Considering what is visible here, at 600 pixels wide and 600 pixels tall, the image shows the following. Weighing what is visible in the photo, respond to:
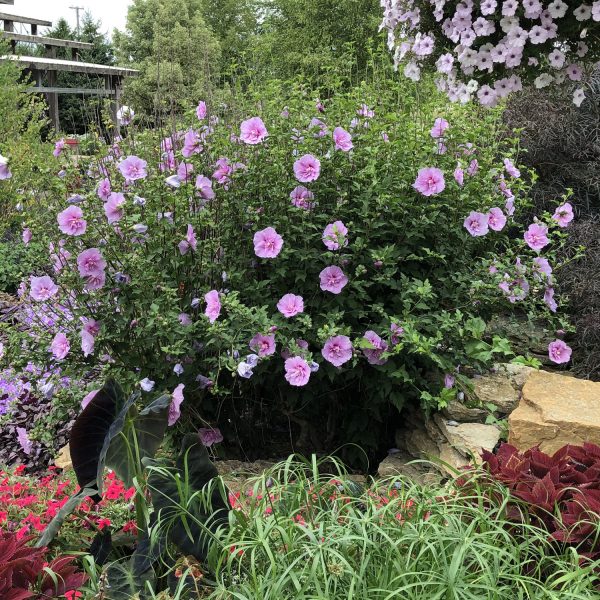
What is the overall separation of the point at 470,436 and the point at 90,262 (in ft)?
5.53

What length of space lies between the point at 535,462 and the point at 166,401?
44.1 inches

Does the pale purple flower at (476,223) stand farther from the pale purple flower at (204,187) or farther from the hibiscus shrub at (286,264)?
the pale purple flower at (204,187)

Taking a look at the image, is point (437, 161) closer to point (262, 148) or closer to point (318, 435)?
point (262, 148)

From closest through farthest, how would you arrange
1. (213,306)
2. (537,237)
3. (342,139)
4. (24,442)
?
(213,306) < (342,139) < (537,237) < (24,442)

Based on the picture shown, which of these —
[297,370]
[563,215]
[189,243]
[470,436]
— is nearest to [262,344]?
[297,370]

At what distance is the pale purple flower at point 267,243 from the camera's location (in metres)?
2.96

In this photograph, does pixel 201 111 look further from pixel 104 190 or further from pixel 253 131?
pixel 104 190

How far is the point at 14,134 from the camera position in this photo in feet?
28.9

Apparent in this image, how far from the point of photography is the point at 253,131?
120 inches

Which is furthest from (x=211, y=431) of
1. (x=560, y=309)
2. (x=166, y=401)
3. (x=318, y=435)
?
(x=560, y=309)

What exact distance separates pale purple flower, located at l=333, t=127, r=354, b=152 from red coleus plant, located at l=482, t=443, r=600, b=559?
52.9 inches

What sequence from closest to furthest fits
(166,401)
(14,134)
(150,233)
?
1. (166,401)
2. (150,233)
3. (14,134)

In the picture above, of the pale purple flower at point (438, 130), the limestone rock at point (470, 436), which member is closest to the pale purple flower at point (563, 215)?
the pale purple flower at point (438, 130)

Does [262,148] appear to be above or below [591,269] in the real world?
above
